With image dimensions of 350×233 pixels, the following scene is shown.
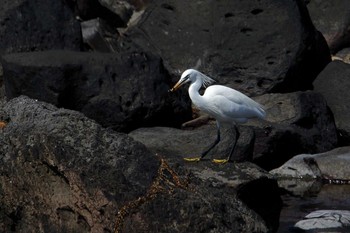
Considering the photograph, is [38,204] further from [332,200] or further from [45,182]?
[332,200]

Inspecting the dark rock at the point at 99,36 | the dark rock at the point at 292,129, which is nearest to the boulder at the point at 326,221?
the dark rock at the point at 292,129

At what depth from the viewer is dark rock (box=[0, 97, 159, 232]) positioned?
6820 millimetres

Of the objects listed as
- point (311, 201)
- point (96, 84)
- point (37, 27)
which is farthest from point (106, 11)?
point (311, 201)

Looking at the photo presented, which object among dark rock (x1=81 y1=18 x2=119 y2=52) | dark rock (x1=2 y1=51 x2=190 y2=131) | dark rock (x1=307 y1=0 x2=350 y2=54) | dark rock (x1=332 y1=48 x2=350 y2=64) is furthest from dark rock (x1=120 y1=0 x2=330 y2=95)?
dark rock (x1=332 y1=48 x2=350 y2=64)

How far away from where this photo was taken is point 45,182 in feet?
23.1

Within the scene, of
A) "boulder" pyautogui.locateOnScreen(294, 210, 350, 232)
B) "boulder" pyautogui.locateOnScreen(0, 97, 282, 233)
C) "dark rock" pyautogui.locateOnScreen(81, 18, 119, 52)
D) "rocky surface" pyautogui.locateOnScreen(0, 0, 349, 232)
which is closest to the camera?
"boulder" pyautogui.locateOnScreen(0, 97, 282, 233)

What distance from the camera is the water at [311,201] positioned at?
32.7ft

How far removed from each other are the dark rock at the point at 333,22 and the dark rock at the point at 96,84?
459 centimetres

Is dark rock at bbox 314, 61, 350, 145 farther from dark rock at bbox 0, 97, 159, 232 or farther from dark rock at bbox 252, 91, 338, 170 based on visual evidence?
dark rock at bbox 0, 97, 159, 232

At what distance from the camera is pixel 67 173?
6.90 m

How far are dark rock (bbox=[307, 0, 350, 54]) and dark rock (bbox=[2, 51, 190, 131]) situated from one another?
4.59 m

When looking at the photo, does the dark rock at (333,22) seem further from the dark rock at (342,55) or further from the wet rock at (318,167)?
the wet rock at (318,167)

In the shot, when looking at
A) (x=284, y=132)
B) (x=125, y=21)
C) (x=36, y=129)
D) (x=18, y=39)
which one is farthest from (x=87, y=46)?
(x=36, y=129)

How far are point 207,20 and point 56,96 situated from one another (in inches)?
124
